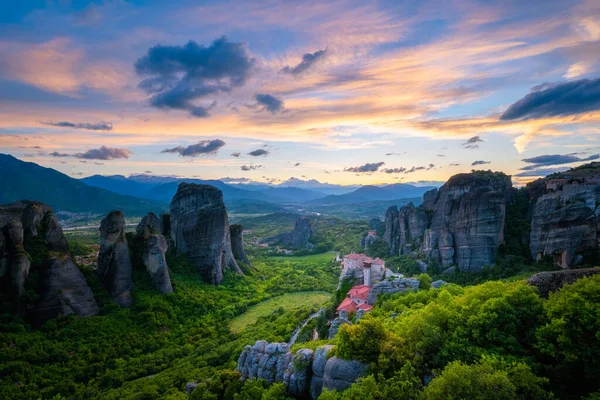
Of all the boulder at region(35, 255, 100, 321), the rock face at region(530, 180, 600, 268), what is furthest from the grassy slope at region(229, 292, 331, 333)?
the rock face at region(530, 180, 600, 268)

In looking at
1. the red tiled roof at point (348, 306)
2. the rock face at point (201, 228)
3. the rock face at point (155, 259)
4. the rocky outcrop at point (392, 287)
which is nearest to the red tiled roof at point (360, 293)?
the red tiled roof at point (348, 306)

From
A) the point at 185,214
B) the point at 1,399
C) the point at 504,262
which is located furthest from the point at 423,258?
the point at 1,399

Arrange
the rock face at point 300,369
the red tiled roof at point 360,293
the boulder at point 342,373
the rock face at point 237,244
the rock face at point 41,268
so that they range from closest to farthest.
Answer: the boulder at point 342,373 < the rock face at point 300,369 < the rock face at point 41,268 < the red tiled roof at point 360,293 < the rock face at point 237,244

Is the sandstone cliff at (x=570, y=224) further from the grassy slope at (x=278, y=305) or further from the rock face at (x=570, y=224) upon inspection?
the grassy slope at (x=278, y=305)

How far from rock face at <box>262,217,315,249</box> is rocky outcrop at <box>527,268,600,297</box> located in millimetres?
120025

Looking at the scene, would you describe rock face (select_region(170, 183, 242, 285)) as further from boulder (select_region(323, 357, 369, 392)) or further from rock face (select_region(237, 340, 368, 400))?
boulder (select_region(323, 357, 369, 392))

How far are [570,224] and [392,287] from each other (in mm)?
32165

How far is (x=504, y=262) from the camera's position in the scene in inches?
2290

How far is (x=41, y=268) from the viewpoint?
42938 mm

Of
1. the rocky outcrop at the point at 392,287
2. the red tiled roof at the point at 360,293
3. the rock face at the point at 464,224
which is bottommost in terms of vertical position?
the red tiled roof at the point at 360,293

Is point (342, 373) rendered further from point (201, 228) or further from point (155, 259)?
point (201, 228)

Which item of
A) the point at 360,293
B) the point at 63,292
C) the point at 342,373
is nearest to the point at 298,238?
the point at 360,293

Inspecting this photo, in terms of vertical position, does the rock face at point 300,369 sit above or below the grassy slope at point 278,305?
above

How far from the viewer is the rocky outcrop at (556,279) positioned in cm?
2161
